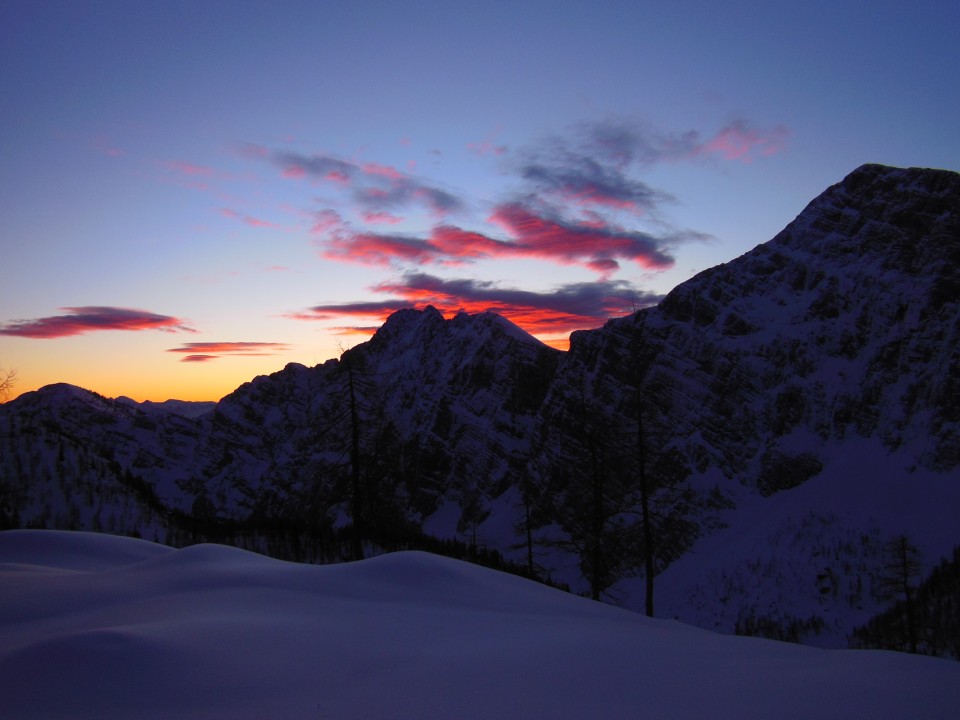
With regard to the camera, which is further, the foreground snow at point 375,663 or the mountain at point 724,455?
the mountain at point 724,455

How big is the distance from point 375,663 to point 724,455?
310ft

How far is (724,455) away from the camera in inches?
3647

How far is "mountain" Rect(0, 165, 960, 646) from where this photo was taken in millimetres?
26625

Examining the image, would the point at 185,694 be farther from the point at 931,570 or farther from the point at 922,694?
the point at 931,570

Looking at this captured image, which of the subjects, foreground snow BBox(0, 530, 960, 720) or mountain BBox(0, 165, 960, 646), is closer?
foreground snow BBox(0, 530, 960, 720)

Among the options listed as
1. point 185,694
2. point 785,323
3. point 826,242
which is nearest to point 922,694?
point 185,694

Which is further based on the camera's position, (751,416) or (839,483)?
(751,416)

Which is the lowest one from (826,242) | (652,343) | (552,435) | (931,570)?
(931,570)

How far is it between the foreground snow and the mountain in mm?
12174

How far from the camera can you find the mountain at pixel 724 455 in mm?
26625

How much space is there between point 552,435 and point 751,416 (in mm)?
42280

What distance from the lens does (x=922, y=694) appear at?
17.7 feet

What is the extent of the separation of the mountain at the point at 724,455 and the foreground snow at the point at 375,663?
39.9 feet

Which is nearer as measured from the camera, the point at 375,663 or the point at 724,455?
the point at 375,663
